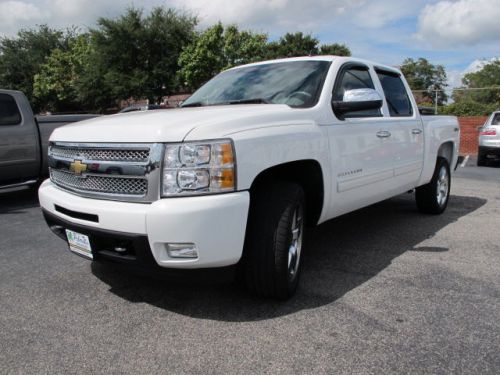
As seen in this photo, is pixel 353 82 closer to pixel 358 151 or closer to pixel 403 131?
pixel 358 151

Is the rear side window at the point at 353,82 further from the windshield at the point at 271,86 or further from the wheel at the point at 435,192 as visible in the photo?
the wheel at the point at 435,192

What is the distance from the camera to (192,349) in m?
2.74

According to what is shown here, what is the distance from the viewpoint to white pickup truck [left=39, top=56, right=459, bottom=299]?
2.79m

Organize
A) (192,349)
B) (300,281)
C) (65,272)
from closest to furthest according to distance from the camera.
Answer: (192,349)
(300,281)
(65,272)

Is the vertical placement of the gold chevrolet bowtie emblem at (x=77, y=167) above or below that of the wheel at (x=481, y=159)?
above

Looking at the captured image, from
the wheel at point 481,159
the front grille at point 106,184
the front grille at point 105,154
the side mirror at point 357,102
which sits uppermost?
the side mirror at point 357,102

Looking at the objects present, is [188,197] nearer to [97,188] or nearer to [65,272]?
[97,188]

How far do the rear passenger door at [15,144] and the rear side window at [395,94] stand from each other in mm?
5649

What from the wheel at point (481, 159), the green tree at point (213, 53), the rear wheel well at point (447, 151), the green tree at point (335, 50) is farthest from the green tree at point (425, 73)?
the rear wheel well at point (447, 151)

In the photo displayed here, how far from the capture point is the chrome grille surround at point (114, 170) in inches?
111

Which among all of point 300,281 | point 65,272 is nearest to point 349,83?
point 300,281

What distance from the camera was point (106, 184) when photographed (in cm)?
307

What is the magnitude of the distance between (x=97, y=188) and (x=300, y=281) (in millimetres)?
1714

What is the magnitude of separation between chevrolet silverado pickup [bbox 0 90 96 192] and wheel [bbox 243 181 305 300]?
569 cm
